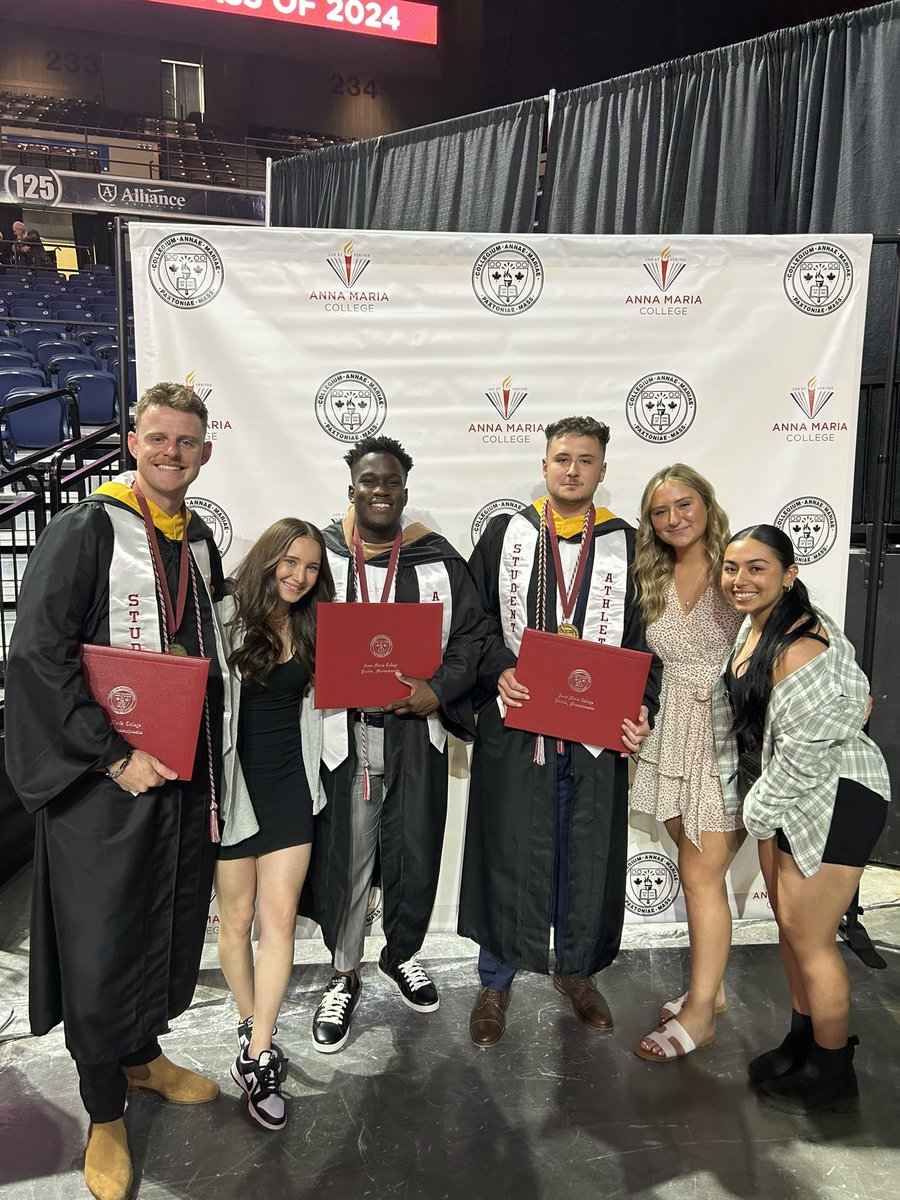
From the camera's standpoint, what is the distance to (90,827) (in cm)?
205

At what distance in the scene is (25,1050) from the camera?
273cm

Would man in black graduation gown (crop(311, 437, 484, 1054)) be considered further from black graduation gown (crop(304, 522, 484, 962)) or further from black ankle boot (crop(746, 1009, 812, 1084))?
black ankle boot (crop(746, 1009, 812, 1084))

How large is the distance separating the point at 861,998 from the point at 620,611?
1.70 metres

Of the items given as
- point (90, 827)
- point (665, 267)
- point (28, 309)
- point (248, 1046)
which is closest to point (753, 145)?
point (665, 267)

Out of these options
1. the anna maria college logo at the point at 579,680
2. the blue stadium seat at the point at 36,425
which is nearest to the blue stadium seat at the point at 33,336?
the blue stadium seat at the point at 36,425

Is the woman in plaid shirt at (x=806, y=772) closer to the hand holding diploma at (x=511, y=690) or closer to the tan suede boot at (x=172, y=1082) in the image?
the hand holding diploma at (x=511, y=690)

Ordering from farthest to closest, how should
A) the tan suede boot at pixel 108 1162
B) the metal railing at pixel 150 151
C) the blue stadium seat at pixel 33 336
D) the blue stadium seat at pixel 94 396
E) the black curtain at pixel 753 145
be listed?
the metal railing at pixel 150 151 < the blue stadium seat at pixel 33 336 < the blue stadium seat at pixel 94 396 < the black curtain at pixel 753 145 < the tan suede boot at pixel 108 1162

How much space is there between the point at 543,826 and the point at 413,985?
2.59 ft

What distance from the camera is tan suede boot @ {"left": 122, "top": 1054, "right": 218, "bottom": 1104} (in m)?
2.47

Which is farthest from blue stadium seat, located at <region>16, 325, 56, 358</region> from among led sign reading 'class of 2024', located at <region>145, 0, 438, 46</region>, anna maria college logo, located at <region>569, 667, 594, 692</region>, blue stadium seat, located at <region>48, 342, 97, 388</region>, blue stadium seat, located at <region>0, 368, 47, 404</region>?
anna maria college logo, located at <region>569, 667, 594, 692</region>

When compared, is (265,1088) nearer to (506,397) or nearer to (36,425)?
(506,397)

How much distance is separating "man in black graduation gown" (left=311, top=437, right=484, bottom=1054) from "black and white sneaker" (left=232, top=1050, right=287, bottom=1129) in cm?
36

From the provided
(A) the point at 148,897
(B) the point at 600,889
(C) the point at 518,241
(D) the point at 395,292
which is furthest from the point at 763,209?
(A) the point at 148,897

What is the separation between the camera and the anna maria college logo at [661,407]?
334 centimetres
